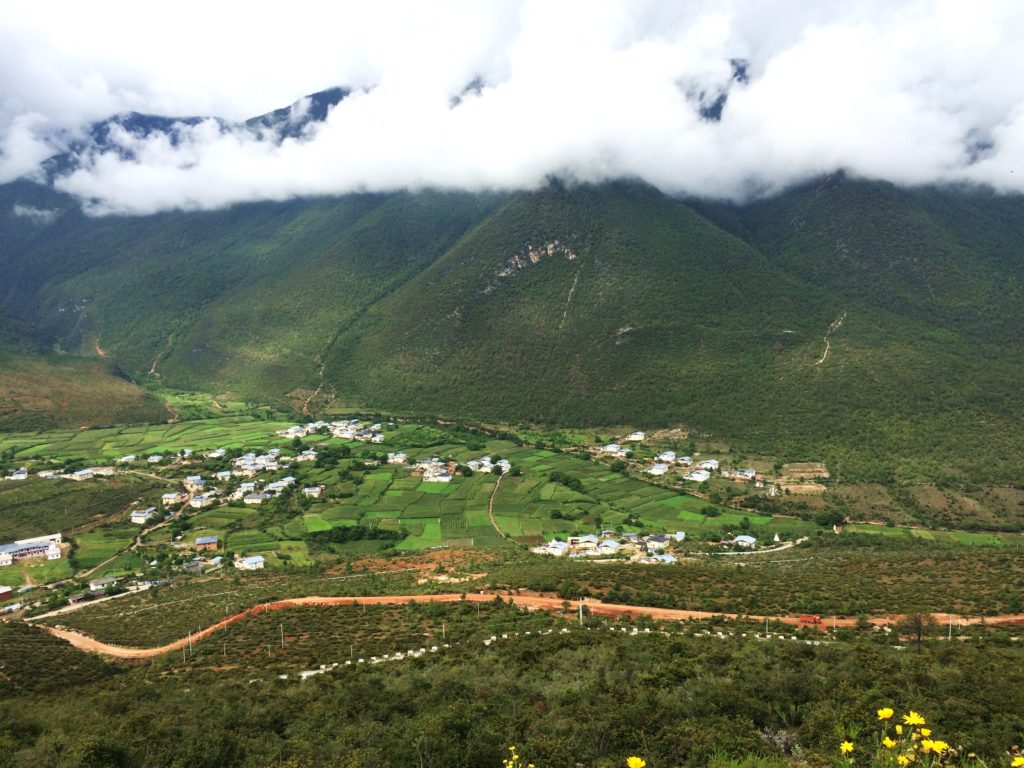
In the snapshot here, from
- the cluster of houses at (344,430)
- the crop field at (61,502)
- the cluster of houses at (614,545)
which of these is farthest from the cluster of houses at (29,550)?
the cluster of houses at (614,545)

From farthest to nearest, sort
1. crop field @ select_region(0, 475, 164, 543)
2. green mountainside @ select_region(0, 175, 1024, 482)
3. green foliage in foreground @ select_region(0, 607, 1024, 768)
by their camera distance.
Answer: green mountainside @ select_region(0, 175, 1024, 482) < crop field @ select_region(0, 475, 164, 543) < green foliage in foreground @ select_region(0, 607, 1024, 768)

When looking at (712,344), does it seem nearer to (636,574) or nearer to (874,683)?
(636,574)

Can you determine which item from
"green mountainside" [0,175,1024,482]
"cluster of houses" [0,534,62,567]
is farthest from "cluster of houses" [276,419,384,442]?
"cluster of houses" [0,534,62,567]

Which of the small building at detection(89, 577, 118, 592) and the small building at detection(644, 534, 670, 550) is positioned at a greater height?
the small building at detection(89, 577, 118, 592)

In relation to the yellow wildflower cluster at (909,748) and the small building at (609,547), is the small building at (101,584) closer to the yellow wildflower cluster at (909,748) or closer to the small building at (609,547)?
the small building at (609,547)

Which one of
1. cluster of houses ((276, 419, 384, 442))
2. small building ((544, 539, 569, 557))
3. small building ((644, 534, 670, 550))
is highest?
cluster of houses ((276, 419, 384, 442))

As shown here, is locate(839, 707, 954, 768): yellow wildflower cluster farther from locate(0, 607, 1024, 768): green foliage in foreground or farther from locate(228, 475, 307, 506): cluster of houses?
locate(228, 475, 307, 506): cluster of houses

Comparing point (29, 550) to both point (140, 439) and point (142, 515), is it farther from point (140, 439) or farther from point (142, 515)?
point (140, 439)
